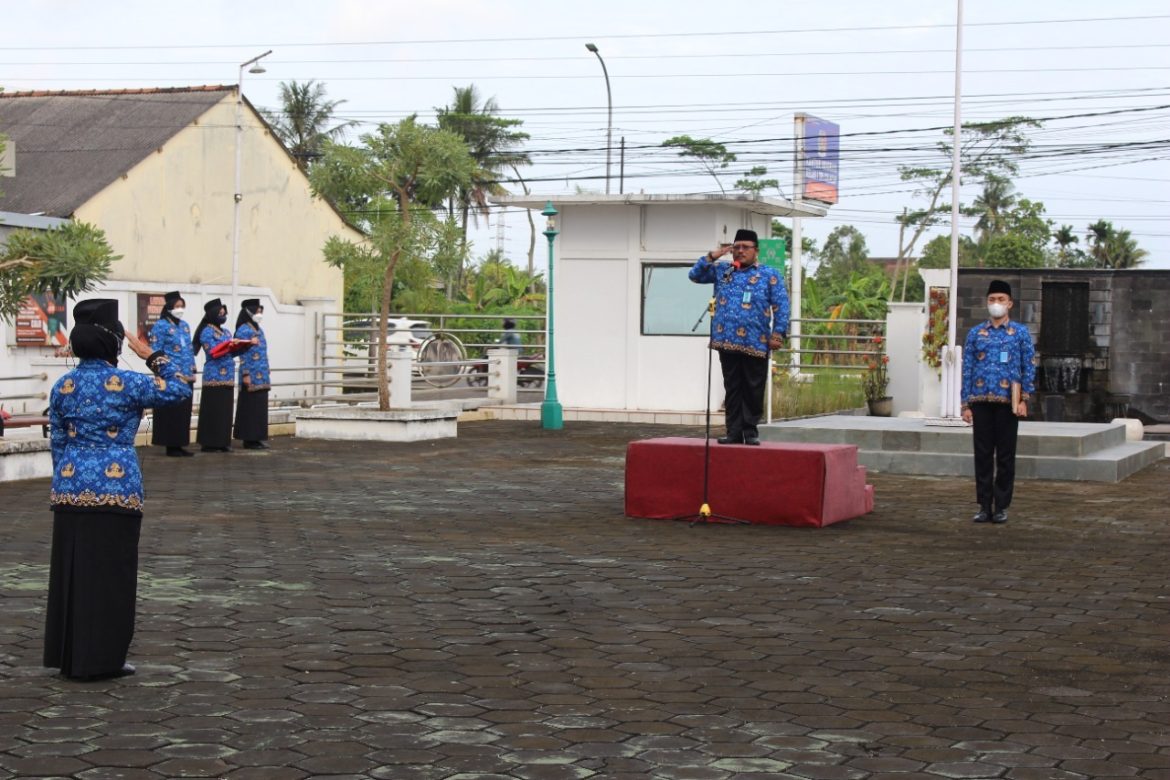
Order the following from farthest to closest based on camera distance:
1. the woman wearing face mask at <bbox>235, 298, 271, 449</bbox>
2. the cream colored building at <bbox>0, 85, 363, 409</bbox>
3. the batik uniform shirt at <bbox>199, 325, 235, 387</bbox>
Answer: the cream colored building at <bbox>0, 85, 363, 409</bbox>, the woman wearing face mask at <bbox>235, 298, 271, 449</bbox>, the batik uniform shirt at <bbox>199, 325, 235, 387</bbox>

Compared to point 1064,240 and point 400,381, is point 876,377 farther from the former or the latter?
point 1064,240

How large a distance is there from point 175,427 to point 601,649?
37.7 ft

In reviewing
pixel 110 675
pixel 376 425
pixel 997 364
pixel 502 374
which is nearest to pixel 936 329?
pixel 502 374

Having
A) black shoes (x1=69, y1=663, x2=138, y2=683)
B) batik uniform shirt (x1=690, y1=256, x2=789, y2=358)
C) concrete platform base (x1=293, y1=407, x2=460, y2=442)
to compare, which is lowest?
black shoes (x1=69, y1=663, x2=138, y2=683)

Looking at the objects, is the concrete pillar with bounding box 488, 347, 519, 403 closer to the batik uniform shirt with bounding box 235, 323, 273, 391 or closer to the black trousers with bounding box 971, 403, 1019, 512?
the batik uniform shirt with bounding box 235, 323, 273, 391

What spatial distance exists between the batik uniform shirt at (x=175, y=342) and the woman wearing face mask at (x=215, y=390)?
898 mm

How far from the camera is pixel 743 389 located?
1240 cm

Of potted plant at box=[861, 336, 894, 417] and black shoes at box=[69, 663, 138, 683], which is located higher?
potted plant at box=[861, 336, 894, 417]

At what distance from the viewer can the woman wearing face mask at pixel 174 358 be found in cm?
1702

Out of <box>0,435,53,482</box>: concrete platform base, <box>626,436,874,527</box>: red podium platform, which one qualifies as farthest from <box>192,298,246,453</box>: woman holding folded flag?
<box>626,436,874,527</box>: red podium platform

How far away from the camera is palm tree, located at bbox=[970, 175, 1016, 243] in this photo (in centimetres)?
7044

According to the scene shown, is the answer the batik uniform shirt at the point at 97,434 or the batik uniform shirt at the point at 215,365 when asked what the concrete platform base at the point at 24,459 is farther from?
the batik uniform shirt at the point at 97,434

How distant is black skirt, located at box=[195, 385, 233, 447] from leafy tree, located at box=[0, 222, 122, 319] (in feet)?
12.8

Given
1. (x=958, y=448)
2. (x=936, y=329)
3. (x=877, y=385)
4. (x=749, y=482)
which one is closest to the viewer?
(x=749, y=482)
